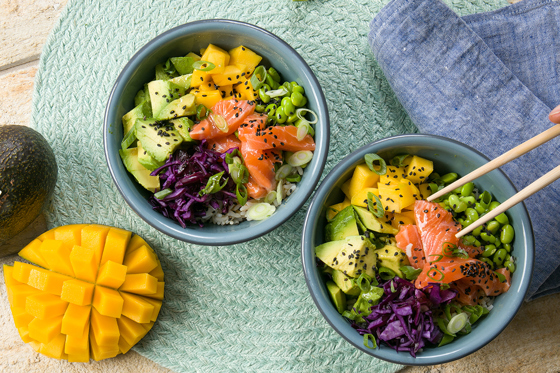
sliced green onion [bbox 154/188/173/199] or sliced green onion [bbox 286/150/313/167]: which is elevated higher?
sliced green onion [bbox 286/150/313/167]

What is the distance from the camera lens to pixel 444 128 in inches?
88.7

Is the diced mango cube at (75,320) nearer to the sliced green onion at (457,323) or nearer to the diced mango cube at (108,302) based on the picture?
the diced mango cube at (108,302)

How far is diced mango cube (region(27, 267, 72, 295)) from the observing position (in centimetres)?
221

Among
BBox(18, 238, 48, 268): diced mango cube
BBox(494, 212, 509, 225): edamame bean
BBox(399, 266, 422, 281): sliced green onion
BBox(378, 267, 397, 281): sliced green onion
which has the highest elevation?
BBox(494, 212, 509, 225): edamame bean

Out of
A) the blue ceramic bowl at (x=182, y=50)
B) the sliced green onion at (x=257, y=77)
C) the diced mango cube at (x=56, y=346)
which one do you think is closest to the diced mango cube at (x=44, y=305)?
the diced mango cube at (x=56, y=346)

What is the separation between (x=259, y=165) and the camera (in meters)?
1.93

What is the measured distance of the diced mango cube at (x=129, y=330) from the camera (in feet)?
7.45

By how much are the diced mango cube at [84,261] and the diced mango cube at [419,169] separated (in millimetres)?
1688

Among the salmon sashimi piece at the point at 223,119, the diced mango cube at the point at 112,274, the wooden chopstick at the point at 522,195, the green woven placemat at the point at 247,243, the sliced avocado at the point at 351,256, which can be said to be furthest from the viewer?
the green woven placemat at the point at 247,243

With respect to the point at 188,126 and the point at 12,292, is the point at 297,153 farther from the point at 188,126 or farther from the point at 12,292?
the point at 12,292

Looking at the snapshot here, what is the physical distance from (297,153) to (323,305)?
73 centimetres

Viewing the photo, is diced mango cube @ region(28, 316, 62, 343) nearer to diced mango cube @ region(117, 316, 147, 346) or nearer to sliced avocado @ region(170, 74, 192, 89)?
diced mango cube @ region(117, 316, 147, 346)

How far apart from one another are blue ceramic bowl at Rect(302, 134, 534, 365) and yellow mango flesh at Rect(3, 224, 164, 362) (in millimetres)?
930

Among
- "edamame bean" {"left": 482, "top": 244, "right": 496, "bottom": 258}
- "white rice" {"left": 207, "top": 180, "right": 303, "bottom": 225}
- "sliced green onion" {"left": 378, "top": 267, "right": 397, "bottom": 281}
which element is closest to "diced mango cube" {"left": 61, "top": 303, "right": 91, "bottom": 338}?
"white rice" {"left": 207, "top": 180, "right": 303, "bottom": 225}
